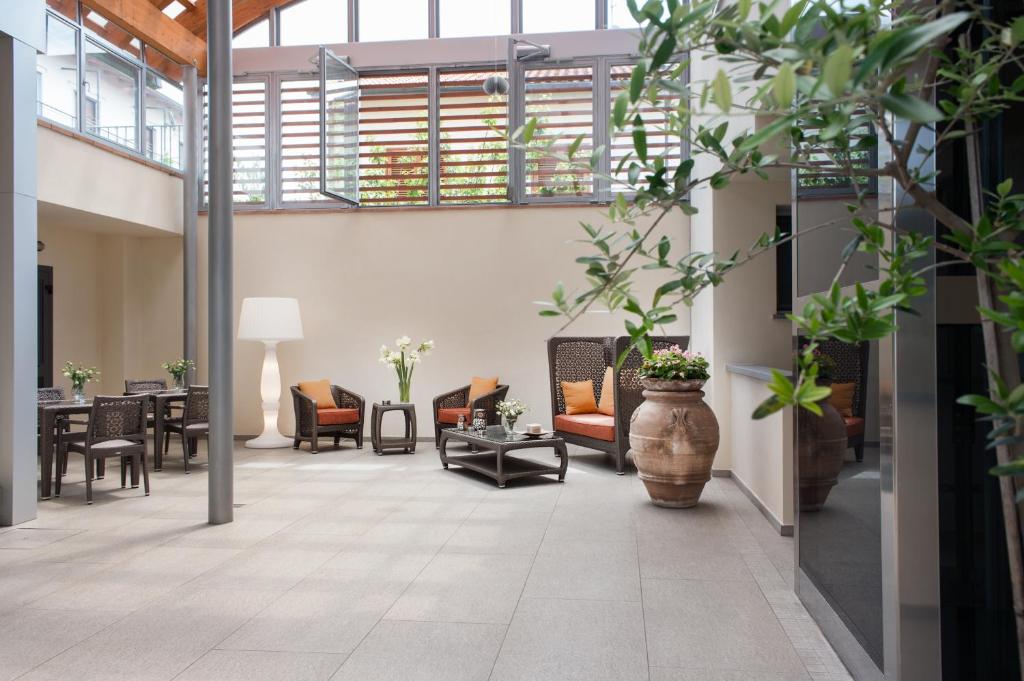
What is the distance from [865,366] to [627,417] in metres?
4.70

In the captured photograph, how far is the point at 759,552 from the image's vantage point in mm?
4484

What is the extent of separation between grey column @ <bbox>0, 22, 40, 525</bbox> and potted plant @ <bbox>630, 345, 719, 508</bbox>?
4326 millimetres

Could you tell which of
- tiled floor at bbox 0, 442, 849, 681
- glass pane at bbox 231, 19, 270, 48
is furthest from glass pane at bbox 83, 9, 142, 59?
tiled floor at bbox 0, 442, 849, 681

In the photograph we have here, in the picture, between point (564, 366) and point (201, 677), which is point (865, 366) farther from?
point (564, 366)

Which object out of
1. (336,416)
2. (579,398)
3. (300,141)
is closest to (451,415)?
(336,416)

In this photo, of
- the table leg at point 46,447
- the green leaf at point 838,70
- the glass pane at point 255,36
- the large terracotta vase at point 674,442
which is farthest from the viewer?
the glass pane at point 255,36

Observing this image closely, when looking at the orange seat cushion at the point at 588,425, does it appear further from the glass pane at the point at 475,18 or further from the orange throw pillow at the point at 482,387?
the glass pane at the point at 475,18

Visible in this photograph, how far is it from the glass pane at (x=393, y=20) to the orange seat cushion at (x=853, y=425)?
8.57 m

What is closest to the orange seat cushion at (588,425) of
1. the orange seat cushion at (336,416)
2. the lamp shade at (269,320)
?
the orange seat cushion at (336,416)

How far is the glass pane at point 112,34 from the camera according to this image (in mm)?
8375

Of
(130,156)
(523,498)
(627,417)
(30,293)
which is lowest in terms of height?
(523,498)

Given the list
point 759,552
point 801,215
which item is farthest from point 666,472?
point 801,215

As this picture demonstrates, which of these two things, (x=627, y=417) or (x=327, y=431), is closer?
(x=627, y=417)

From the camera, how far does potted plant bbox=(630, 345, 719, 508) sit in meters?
5.55
